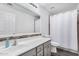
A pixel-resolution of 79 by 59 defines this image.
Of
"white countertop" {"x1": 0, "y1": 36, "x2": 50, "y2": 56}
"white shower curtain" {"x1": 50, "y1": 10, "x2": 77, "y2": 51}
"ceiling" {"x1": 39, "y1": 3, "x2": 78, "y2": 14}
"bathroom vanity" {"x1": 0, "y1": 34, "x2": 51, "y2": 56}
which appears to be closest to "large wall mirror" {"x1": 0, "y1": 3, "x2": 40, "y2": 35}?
"bathroom vanity" {"x1": 0, "y1": 34, "x2": 51, "y2": 56}

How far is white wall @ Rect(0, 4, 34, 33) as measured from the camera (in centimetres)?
134

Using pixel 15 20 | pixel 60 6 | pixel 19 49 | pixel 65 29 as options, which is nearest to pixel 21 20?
pixel 15 20

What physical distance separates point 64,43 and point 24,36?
1.78 m

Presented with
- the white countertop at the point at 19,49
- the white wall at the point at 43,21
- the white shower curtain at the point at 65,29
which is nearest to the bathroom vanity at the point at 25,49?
the white countertop at the point at 19,49

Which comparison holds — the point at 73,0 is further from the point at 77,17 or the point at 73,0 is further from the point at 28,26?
the point at 77,17

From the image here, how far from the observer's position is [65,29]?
104 inches

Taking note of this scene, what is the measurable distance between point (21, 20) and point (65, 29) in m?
1.85

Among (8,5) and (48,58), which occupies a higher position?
(8,5)

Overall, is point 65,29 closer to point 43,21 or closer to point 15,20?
point 43,21

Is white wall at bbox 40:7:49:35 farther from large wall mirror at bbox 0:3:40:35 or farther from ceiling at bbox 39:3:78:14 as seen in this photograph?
large wall mirror at bbox 0:3:40:35

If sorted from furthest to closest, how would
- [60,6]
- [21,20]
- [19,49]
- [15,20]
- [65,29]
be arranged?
[65,29] → [60,6] → [21,20] → [15,20] → [19,49]

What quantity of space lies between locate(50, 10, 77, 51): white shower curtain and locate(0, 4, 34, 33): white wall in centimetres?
140

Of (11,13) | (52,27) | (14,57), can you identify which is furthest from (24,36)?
(52,27)

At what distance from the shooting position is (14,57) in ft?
2.60
